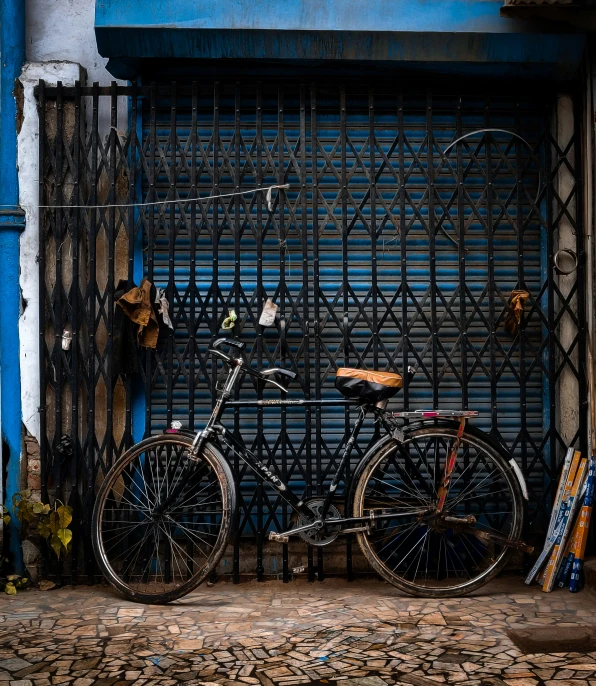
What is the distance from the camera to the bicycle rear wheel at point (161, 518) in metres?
4.90

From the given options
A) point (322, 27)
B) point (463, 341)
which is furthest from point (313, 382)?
point (322, 27)

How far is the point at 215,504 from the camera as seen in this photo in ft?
18.0

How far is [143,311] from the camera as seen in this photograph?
5.33m

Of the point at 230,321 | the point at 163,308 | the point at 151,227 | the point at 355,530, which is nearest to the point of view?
the point at 355,530

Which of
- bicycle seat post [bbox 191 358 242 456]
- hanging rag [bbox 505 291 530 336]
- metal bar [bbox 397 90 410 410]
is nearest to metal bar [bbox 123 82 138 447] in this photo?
bicycle seat post [bbox 191 358 242 456]

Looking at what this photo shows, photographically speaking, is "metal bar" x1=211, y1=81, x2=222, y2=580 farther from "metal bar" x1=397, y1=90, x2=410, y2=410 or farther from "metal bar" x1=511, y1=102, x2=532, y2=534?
"metal bar" x1=511, y1=102, x2=532, y2=534

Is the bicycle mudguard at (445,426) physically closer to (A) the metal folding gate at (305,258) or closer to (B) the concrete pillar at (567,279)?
(A) the metal folding gate at (305,258)

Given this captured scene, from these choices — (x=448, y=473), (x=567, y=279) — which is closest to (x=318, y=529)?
(x=448, y=473)

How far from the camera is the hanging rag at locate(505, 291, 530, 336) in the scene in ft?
17.9

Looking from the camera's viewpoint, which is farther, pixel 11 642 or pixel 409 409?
pixel 409 409

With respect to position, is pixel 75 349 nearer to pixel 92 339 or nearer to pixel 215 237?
pixel 92 339

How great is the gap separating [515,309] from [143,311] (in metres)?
2.67

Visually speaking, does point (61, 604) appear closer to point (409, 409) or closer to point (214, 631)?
point (214, 631)

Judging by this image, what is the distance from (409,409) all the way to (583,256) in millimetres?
1689
